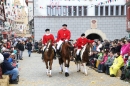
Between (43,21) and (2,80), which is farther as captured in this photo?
(43,21)

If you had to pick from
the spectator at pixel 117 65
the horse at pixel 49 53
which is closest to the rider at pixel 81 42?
the horse at pixel 49 53

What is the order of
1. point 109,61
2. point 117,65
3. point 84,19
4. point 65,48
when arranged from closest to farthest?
point 117,65, point 65,48, point 109,61, point 84,19

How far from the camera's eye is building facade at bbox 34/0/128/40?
129ft

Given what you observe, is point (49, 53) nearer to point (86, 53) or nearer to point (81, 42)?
point (86, 53)

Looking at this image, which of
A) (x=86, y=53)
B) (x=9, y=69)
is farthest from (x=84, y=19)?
(x=9, y=69)

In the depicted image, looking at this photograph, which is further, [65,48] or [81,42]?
[81,42]

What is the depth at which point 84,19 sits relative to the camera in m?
39.6

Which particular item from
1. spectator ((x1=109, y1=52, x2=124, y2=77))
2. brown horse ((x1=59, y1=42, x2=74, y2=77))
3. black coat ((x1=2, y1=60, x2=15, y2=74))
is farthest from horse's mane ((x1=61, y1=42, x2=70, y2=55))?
black coat ((x1=2, y1=60, x2=15, y2=74))

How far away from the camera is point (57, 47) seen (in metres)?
16.2

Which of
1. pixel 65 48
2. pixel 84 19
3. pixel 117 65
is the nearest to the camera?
pixel 117 65

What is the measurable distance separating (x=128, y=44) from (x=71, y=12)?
24291 millimetres

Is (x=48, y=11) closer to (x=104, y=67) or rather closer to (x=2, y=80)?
(x=104, y=67)

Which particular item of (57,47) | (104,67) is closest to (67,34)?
(57,47)

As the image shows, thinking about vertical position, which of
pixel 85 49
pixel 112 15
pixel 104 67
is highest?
pixel 112 15
